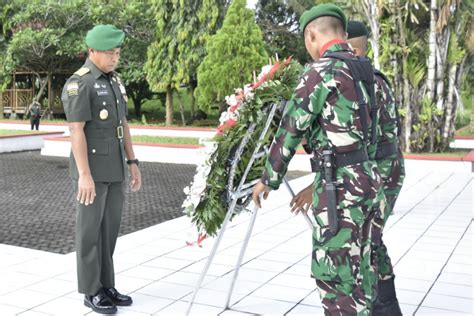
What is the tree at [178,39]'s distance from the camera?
19.0m

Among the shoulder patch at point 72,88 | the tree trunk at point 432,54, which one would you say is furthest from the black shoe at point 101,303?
the tree trunk at point 432,54

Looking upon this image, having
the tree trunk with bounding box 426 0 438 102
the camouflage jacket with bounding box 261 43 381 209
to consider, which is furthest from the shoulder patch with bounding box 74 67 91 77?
the tree trunk with bounding box 426 0 438 102

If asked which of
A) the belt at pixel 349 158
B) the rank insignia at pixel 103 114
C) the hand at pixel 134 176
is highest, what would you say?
the rank insignia at pixel 103 114

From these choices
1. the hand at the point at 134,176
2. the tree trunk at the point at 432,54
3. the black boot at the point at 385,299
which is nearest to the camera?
the black boot at the point at 385,299

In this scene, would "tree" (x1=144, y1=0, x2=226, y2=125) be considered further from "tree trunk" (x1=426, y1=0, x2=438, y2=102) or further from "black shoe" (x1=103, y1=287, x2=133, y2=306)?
"black shoe" (x1=103, y1=287, x2=133, y2=306)

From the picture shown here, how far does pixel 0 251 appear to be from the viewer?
16.3 ft

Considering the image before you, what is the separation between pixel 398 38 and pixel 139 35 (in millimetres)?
13129

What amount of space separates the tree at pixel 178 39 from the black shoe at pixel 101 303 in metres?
15.9

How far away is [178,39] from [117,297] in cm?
1648

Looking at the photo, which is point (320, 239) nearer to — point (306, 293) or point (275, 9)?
point (306, 293)

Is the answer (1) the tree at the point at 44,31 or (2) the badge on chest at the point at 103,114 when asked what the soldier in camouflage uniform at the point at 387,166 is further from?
(1) the tree at the point at 44,31

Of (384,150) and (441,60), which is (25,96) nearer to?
(441,60)

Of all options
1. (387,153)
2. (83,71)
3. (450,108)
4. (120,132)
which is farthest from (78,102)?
(450,108)

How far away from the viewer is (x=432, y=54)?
10977mm
